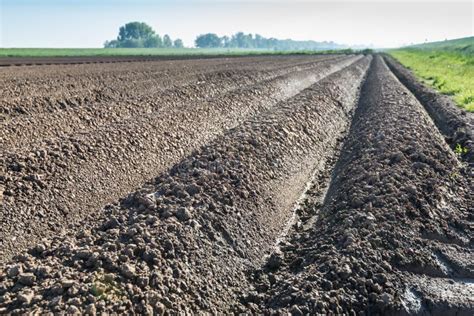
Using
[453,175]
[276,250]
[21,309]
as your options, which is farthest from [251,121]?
[21,309]

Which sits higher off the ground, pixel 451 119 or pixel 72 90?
pixel 72 90

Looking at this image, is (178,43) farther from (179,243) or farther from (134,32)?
(179,243)

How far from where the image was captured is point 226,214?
257 inches

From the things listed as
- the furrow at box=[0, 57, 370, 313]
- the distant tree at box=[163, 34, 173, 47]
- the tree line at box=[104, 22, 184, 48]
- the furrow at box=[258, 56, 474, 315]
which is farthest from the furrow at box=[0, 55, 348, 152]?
the distant tree at box=[163, 34, 173, 47]

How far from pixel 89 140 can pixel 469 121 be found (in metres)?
9.37

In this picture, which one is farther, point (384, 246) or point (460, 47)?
point (460, 47)

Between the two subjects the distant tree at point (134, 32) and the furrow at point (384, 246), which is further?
the distant tree at point (134, 32)

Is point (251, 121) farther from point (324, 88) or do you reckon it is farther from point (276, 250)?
point (324, 88)

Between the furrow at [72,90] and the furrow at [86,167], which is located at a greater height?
the furrow at [72,90]

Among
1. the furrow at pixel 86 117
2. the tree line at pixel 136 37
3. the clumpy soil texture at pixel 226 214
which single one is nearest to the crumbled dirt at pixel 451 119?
the clumpy soil texture at pixel 226 214

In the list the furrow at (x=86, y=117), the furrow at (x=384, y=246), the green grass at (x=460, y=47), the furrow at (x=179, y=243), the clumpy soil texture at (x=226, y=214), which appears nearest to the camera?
the furrow at (x=179, y=243)

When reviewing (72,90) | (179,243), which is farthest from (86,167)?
(72,90)

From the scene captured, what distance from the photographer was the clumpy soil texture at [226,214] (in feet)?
15.6

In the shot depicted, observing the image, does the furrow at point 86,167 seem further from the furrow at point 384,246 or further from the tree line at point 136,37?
the tree line at point 136,37
